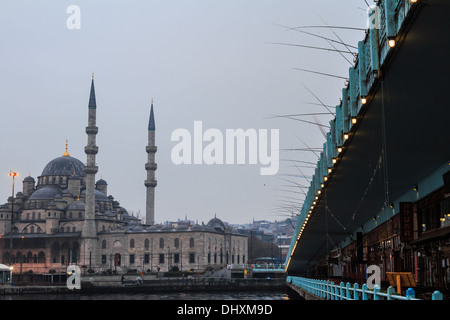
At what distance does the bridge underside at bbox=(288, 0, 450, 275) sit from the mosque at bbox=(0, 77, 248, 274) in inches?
3335

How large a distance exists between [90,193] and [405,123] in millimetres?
100933

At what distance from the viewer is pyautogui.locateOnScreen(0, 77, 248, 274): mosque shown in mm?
120250

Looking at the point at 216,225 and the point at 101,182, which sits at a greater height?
the point at 101,182

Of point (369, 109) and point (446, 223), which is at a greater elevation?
point (369, 109)

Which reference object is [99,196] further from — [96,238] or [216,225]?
[216,225]

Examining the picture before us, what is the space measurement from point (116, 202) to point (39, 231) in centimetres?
2250

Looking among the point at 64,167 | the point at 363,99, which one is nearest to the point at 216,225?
the point at 64,167

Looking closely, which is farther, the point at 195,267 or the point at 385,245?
the point at 195,267

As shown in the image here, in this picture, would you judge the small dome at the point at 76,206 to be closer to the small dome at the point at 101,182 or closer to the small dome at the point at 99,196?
the small dome at the point at 99,196

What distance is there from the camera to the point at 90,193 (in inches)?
4535

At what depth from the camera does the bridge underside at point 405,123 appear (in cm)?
1227
